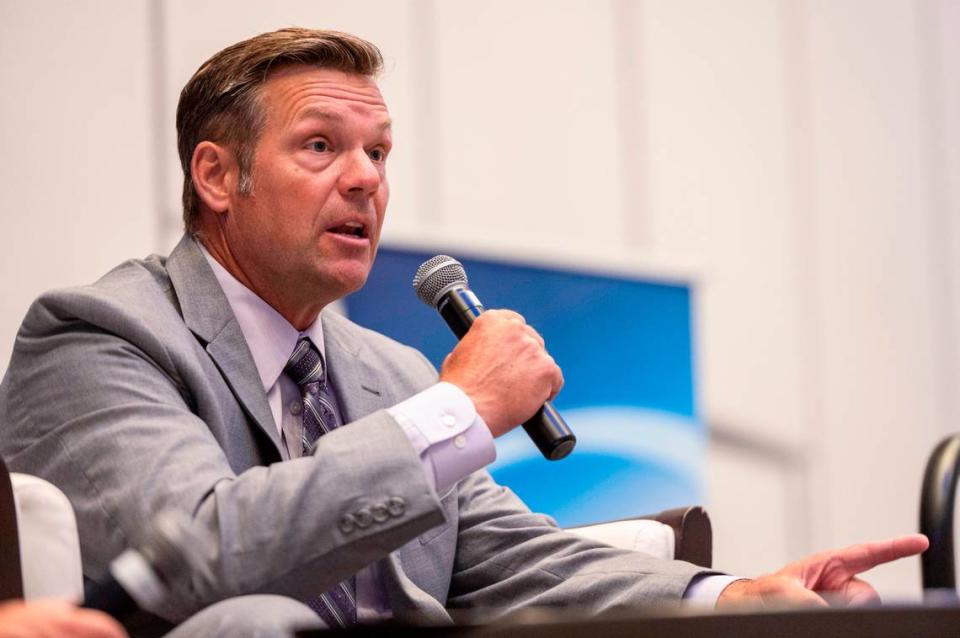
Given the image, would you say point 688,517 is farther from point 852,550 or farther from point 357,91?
point 357,91

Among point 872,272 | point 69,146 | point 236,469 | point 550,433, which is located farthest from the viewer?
point 872,272

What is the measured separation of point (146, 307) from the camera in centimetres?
177

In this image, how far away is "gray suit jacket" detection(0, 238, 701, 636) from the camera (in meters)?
1.48

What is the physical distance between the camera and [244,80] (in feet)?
6.68

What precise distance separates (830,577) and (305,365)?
817 millimetres

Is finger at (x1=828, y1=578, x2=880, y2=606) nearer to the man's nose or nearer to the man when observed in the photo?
the man

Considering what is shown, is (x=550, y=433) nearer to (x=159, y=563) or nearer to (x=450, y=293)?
(x=450, y=293)

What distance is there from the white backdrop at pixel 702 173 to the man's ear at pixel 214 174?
919mm

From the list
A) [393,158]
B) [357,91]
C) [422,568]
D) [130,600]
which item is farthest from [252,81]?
[393,158]

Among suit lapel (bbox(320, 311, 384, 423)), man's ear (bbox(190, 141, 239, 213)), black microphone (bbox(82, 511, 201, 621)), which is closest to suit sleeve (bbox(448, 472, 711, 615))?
suit lapel (bbox(320, 311, 384, 423))

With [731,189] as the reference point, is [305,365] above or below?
above

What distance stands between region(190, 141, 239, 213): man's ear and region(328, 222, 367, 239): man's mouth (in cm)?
18

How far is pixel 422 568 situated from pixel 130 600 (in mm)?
677

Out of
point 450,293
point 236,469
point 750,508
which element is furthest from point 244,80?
point 750,508
